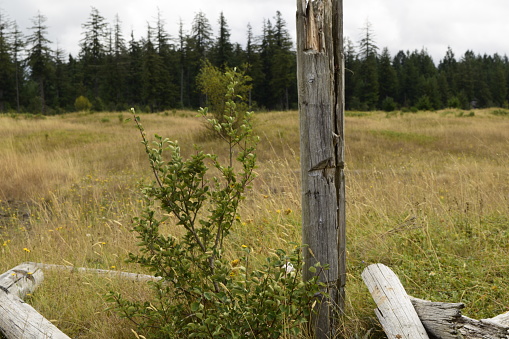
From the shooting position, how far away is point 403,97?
239 ft

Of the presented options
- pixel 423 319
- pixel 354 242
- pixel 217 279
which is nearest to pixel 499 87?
pixel 354 242

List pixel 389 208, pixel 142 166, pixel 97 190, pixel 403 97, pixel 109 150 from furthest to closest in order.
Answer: pixel 403 97
pixel 109 150
pixel 142 166
pixel 97 190
pixel 389 208

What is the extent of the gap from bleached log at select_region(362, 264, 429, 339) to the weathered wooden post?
30cm

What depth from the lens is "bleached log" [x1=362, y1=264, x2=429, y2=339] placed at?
7.77 feet

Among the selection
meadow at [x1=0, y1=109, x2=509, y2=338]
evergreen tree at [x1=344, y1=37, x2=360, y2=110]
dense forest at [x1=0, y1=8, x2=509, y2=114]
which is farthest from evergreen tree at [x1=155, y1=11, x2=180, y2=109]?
meadow at [x1=0, y1=109, x2=509, y2=338]

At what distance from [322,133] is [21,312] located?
8.58 ft

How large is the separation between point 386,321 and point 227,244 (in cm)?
228

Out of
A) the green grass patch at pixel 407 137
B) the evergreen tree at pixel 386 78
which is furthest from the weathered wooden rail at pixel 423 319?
the evergreen tree at pixel 386 78

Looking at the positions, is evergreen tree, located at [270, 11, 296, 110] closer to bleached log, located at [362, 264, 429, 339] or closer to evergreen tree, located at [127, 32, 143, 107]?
evergreen tree, located at [127, 32, 143, 107]

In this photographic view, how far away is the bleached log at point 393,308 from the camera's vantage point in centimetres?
237

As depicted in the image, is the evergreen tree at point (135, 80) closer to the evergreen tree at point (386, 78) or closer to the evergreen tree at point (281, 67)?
the evergreen tree at point (281, 67)

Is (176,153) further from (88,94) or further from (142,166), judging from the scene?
(88,94)

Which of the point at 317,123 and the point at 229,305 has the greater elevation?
the point at 317,123

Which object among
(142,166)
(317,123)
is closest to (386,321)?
(317,123)
